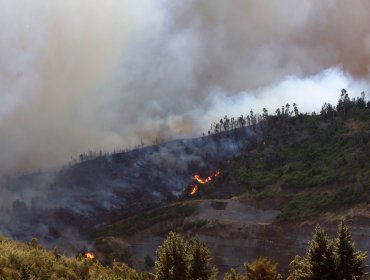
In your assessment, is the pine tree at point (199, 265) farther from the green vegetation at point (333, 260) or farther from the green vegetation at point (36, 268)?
the green vegetation at point (333, 260)

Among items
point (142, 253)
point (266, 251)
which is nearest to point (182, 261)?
point (266, 251)

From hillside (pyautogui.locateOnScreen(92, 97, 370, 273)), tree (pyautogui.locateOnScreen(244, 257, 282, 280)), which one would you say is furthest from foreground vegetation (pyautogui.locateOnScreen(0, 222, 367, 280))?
hillside (pyautogui.locateOnScreen(92, 97, 370, 273))

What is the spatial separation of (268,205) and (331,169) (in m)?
28.4

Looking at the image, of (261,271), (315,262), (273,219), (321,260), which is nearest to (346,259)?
(321,260)

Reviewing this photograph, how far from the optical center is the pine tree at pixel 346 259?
3903cm

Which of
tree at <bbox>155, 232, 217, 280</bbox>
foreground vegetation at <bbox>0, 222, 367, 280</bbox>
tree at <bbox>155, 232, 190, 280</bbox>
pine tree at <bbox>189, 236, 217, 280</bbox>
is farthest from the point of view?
pine tree at <bbox>189, 236, 217, 280</bbox>

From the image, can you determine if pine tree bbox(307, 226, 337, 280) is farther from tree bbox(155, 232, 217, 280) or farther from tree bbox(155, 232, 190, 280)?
tree bbox(155, 232, 190, 280)

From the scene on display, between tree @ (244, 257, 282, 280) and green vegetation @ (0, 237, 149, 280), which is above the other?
green vegetation @ (0, 237, 149, 280)

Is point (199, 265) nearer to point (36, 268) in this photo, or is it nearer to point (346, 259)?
point (346, 259)

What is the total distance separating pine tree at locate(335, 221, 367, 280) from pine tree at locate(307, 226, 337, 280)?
544 mm

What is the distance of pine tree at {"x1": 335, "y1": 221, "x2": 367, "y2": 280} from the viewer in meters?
39.0

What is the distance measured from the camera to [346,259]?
39.3 metres

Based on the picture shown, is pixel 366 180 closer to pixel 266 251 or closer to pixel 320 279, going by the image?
pixel 266 251

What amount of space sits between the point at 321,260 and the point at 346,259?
193cm
